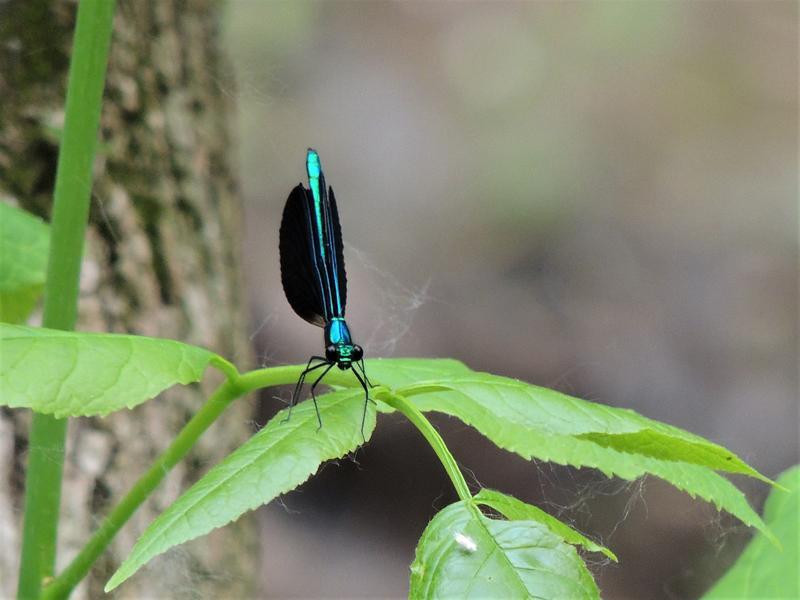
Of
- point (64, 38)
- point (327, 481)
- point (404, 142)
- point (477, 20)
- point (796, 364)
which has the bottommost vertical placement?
point (327, 481)

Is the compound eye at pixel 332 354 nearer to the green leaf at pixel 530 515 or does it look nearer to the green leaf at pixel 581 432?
the green leaf at pixel 581 432

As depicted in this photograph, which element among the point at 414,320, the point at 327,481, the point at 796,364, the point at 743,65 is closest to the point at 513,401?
the point at 327,481

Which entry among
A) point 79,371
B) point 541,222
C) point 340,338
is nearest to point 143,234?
point 340,338

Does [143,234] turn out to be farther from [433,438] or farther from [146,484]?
[433,438]

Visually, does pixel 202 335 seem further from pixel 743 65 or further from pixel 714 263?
pixel 743 65

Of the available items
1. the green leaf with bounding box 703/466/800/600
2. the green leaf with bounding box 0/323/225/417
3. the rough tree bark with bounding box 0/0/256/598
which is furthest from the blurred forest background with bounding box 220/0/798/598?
the green leaf with bounding box 0/323/225/417

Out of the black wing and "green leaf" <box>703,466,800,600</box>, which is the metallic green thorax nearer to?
the black wing
